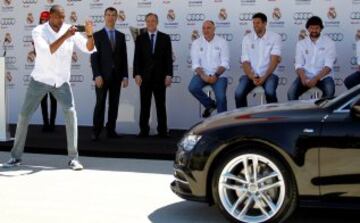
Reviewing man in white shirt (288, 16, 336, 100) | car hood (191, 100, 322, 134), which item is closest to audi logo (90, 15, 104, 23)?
man in white shirt (288, 16, 336, 100)

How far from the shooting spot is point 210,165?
592 cm

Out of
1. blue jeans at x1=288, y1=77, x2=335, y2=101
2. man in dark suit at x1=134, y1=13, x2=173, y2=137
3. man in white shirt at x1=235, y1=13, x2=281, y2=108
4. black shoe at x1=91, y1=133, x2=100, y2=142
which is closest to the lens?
blue jeans at x1=288, y1=77, x2=335, y2=101

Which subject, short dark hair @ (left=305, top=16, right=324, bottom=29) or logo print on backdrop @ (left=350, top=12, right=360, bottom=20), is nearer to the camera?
short dark hair @ (left=305, top=16, right=324, bottom=29)

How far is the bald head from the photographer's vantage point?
11.0 meters

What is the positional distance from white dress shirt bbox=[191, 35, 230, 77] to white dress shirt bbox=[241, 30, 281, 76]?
376 millimetres

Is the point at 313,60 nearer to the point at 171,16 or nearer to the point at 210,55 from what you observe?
the point at 210,55

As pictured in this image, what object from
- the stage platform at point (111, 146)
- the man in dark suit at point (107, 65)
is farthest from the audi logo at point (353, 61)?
the man in dark suit at point (107, 65)

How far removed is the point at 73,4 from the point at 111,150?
3.85m

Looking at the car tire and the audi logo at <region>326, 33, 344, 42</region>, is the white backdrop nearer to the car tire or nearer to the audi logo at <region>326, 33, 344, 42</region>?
the audi logo at <region>326, 33, 344, 42</region>

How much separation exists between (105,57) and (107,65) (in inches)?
5.3

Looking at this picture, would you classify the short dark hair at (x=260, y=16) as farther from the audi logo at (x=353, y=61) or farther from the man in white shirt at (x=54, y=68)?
the man in white shirt at (x=54, y=68)

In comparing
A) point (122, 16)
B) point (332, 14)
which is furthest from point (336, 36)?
point (122, 16)

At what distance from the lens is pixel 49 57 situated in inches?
345

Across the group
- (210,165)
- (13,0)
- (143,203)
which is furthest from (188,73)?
(210,165)
